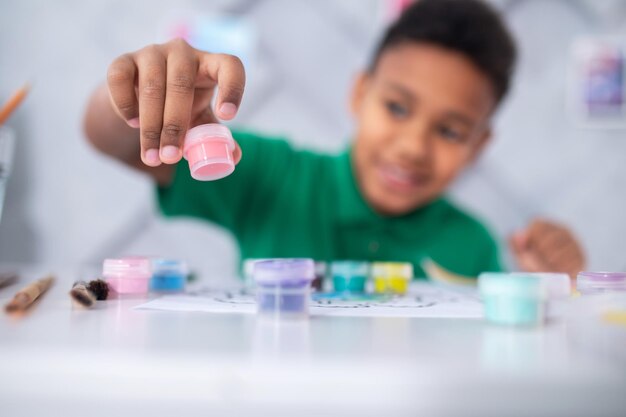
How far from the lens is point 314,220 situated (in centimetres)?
74

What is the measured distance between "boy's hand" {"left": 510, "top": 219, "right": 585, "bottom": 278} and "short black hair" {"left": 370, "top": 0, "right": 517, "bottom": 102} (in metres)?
0.22

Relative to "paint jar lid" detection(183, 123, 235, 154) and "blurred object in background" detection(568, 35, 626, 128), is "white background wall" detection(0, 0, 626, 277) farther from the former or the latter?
"paint jar lid" detection(183, 123, 235, 154)

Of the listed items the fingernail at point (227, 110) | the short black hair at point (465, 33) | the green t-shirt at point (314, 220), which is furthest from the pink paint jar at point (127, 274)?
the short black hair at point (465, 33)

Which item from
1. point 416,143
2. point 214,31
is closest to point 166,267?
point 416,143

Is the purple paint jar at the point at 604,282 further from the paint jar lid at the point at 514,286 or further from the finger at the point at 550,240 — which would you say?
the finger at the point at 550,240

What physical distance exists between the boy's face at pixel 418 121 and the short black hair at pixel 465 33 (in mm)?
15

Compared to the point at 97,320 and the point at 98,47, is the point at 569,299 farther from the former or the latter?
the point at 98,47

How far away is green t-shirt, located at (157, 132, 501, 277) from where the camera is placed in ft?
2.36

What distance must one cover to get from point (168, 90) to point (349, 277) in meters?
0.18

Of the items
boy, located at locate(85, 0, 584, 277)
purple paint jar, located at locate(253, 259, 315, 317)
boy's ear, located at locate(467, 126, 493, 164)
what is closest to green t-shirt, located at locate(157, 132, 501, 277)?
boy, located at locate(85, 0, 584, 277)

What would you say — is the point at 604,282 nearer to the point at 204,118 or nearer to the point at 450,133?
the point at 204,118

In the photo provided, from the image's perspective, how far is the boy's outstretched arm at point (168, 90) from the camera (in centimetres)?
27

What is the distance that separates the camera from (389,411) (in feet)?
0.46

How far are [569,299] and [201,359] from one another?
0.23 m
